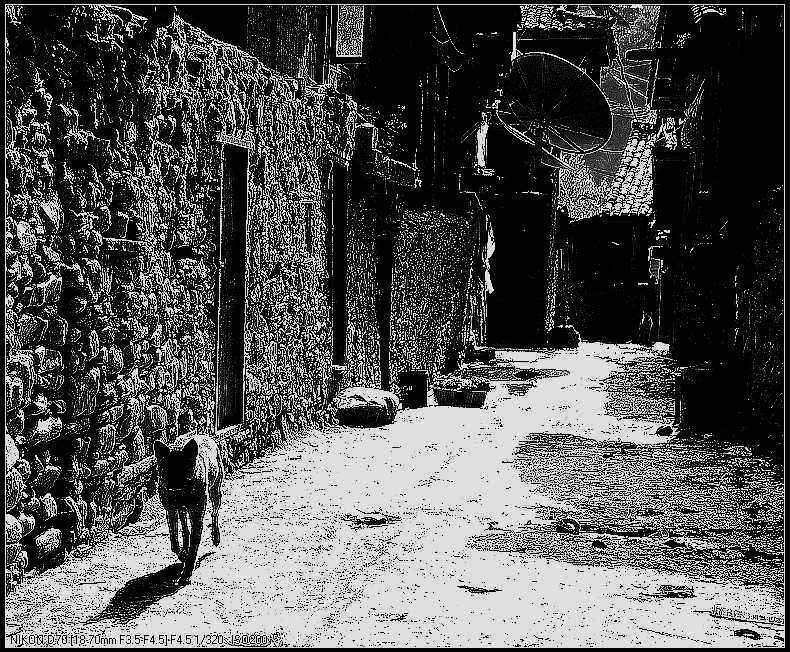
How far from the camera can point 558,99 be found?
20.9 m

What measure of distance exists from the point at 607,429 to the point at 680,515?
4966mm

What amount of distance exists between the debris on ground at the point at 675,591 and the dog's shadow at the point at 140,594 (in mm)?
2697

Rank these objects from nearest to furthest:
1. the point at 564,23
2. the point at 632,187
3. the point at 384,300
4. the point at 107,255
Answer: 1. the point at 107,255
2. the point at 384,300
3. the point at 564,23
4. the point at 632,187

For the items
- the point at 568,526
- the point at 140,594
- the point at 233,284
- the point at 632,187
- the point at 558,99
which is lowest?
the point at 568,526

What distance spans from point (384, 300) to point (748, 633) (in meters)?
10.8

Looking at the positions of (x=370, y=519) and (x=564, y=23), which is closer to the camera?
(x=370, y=519)

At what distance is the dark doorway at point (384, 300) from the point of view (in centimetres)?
1480

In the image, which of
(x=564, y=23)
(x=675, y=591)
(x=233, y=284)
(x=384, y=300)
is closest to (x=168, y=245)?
(x=233, y=284)

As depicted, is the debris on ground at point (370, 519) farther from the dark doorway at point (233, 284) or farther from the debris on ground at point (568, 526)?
the dark doorway at point (233, 284)

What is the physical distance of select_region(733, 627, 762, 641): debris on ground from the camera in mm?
4527

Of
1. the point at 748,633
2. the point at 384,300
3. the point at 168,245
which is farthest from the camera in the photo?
the point at 384,300

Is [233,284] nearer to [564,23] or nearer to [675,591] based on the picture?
[675,591]

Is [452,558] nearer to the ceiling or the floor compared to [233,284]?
nearer to the floor

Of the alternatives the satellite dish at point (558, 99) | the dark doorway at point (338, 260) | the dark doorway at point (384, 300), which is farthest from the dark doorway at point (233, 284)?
the satellite dish at point (558, 99)
